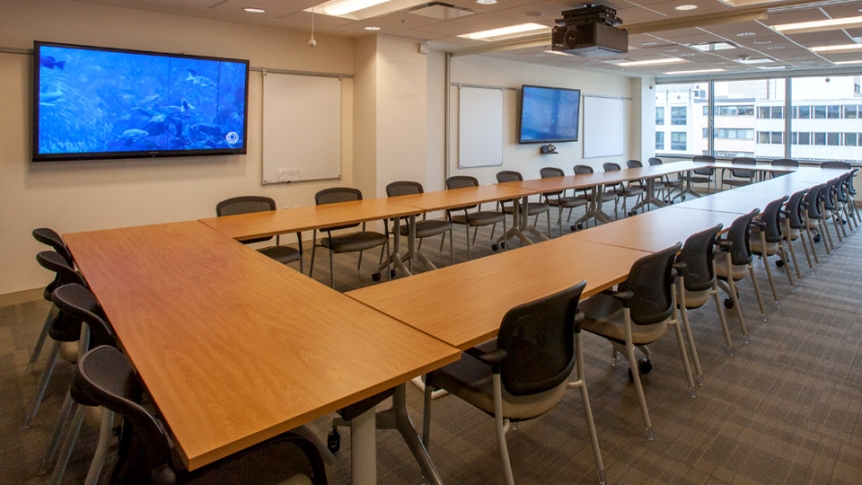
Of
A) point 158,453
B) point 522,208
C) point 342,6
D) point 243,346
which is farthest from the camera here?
point 522,208

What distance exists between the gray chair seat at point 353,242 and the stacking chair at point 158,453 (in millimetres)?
3056

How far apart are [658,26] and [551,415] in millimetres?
5019

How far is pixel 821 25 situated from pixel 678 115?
6.60 m

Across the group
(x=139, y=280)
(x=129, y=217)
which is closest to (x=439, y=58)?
(x=129, y=217)

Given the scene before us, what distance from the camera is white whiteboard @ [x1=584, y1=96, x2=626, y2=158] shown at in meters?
11.3

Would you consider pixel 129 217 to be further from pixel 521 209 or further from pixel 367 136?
pixel 521 209

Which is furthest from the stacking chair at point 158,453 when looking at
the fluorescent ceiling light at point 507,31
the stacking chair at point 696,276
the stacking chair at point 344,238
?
the fluorescent ceiling light at point 507,31

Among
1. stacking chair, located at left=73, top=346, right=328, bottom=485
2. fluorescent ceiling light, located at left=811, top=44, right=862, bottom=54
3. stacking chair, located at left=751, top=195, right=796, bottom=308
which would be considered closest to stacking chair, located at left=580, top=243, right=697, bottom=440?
stacking chair, located at left=73, top=346, right=328, bottom=485

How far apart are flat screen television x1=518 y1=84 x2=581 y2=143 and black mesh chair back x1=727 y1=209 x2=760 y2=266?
6005 mm

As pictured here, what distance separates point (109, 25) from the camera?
5.26m

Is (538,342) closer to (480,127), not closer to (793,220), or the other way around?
(793,220)

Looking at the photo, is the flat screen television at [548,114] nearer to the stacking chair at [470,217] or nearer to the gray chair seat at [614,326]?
the stacking chair at [470,217]

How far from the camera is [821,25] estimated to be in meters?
6.49

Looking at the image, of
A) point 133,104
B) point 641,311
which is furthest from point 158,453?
point 133,104
